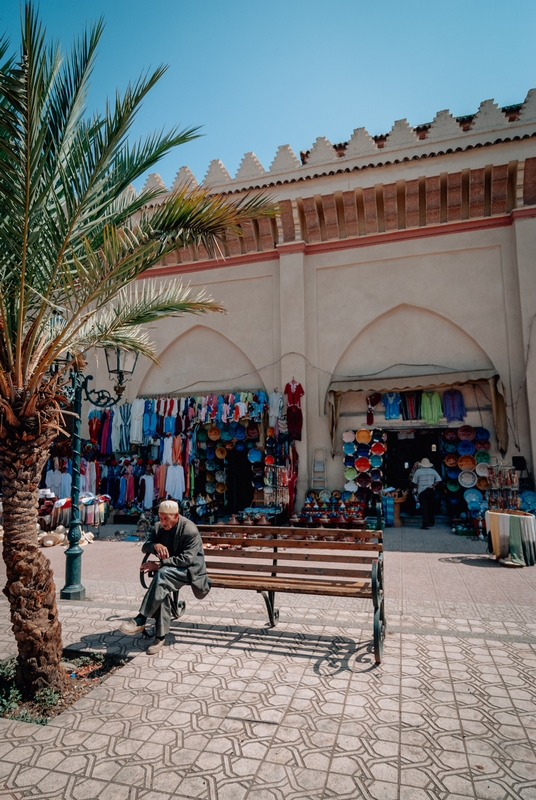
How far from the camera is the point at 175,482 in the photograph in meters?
14.0

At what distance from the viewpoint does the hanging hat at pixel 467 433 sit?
40.9 feet

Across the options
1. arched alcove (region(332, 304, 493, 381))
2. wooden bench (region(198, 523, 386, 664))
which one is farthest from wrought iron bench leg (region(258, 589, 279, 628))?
arched alcove (region(332, 304, 493, 381))

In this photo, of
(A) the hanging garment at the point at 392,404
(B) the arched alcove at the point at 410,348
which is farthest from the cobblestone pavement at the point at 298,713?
(B) the arched alcove at the point at 410,348

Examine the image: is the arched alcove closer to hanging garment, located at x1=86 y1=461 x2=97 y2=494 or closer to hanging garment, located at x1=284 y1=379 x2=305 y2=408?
hanging garment, located at x1=284 y1=379 x2=305 y2=408

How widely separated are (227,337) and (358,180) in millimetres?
5759

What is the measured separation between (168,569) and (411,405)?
9574 mm

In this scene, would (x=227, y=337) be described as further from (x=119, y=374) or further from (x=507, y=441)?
(x=507, y=441)

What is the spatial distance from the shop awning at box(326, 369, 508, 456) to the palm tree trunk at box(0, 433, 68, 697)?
997 cm

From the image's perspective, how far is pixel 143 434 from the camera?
1468cm

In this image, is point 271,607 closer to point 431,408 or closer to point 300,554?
point 300,554

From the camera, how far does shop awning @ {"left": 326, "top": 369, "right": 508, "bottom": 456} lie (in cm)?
1195

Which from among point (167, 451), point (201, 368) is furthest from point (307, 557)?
point (201, 368)

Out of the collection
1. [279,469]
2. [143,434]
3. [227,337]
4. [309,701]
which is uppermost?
[227,337]

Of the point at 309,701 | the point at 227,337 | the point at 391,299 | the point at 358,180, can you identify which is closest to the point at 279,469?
the point at 227,337
